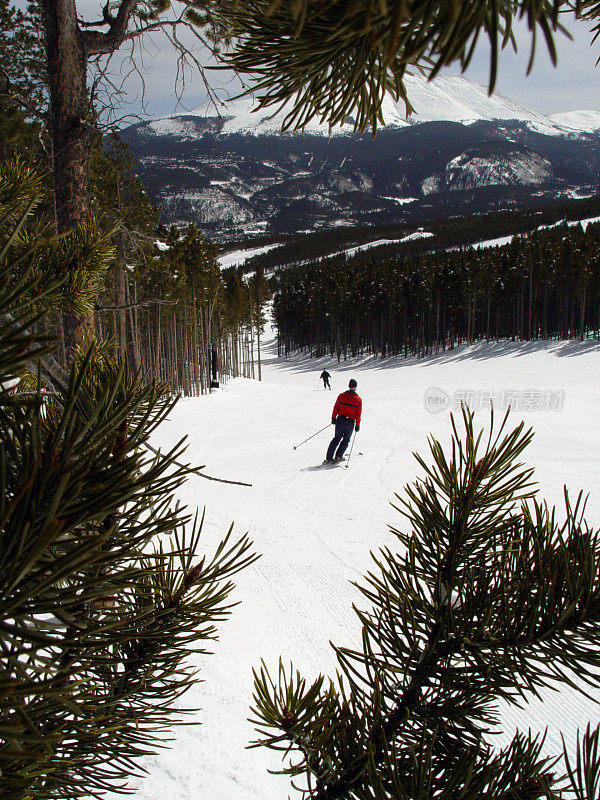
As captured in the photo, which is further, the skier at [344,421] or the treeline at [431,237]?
the treeline at [431,237]

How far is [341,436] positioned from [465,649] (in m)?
9.30

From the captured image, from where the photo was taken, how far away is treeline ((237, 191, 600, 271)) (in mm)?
108512

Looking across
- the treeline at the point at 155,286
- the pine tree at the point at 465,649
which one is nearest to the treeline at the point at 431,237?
the treeline at the point at 155,286

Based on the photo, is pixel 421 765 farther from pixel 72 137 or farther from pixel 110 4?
pixel 110 4

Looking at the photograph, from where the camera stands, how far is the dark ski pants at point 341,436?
396 inches

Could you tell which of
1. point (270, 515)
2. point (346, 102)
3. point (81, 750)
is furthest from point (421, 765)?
point (270, 515)

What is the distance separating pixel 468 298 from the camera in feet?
185

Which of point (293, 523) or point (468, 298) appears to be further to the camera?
point (468, 298)

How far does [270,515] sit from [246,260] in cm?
14982

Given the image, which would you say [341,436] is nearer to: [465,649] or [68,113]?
[68,113]

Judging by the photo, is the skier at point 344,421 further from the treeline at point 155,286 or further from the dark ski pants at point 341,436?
the treeline at point 155,286

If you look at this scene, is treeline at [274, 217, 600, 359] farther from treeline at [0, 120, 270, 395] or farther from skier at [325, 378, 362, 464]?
skier at [325, 378, 362, 464]

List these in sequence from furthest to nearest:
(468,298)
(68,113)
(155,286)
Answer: (468,298) < (155,286) < (68,113)

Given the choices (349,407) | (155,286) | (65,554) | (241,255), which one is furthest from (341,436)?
(241,255)
